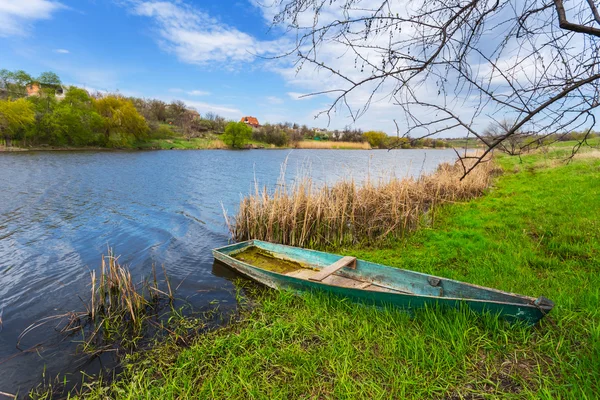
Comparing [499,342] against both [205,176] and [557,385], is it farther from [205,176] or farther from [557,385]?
[205,176]

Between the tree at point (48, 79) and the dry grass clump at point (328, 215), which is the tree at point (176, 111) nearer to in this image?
the tree at point (48, 79)

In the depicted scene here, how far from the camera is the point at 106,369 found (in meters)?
3.71

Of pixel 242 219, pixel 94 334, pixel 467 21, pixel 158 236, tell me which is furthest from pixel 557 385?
pixel 158 236

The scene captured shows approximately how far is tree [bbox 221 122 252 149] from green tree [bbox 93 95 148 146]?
44.7ft

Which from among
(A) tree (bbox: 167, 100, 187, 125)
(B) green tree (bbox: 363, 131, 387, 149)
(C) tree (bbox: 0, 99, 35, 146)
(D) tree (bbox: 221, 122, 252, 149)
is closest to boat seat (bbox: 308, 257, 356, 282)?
(B) green tree (bbox: 363, 131, 387, 149)

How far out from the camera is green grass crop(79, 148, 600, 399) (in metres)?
2.60

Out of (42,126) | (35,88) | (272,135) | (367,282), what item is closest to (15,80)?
(35,88)

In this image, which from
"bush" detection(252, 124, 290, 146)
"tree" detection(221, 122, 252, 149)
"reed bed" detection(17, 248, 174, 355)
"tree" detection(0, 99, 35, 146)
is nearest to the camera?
"reed bed" detection(17, 248, 174, 355)

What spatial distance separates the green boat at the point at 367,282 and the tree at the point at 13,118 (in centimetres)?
3977

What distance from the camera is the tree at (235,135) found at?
180ft

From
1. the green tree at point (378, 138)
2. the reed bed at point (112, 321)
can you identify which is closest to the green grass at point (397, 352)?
the reed bed at point (112, 321)

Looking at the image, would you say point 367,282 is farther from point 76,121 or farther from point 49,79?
point 49,79

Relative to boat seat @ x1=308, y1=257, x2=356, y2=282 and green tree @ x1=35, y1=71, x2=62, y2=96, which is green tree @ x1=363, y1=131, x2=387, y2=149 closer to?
boat seat @ x1=308, y1=257, x2=356, y2=282

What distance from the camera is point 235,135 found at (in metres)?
55.2
